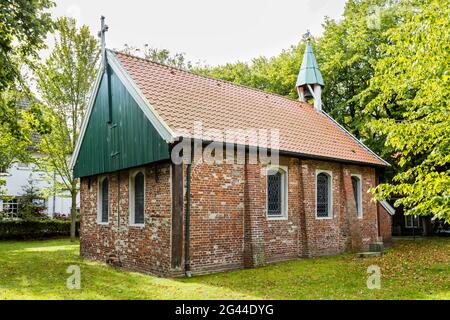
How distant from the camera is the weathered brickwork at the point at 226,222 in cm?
1280

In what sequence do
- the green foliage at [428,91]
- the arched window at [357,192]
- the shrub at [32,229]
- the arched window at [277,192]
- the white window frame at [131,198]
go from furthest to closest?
1. the shrub at [32,229]
2. the arched window at [357,192]
3. the arched window at [277,192]
4. the white window frame at [131,198]
5. the green foliage at [428,91]

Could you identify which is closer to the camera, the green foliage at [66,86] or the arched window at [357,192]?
the arched window at [357,192]

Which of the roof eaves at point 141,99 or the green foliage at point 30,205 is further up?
the roof eaves at point 141,99

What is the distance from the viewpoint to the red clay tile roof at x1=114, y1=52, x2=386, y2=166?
14047mm

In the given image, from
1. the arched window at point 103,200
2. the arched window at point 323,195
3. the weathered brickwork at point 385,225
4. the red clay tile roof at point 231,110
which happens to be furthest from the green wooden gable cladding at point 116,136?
the weathered brickwork at point 385,225

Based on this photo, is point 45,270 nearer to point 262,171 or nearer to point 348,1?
point 262,171

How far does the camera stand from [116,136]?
Answer: 50.2ft

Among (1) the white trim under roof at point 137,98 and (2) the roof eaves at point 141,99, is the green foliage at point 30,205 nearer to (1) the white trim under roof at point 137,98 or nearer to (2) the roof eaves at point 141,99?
(1) the white trim under roof at point 137,98

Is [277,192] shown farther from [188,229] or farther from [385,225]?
[385,225]

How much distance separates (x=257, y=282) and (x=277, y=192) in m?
5.13

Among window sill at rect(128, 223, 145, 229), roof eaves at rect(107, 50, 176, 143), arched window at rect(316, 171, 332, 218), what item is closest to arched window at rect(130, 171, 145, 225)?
window sill at rect(128, 223, 145, 229)

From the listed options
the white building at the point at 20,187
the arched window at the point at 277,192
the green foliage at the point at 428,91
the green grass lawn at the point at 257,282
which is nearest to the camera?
the green foliage at the point at 428,91

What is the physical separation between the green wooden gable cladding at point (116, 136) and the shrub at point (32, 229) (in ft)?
40.6

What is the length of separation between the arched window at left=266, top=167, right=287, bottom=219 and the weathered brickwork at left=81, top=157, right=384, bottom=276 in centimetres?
24
